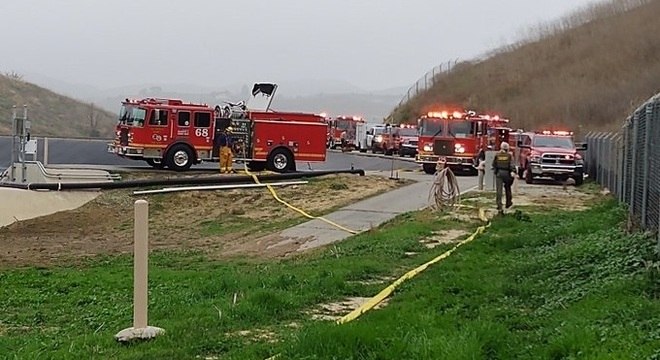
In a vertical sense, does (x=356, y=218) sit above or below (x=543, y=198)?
below

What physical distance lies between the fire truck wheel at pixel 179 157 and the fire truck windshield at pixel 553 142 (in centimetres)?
1260

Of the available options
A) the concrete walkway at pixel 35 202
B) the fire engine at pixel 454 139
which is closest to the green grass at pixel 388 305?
the concrete walkway at pixel 35 202

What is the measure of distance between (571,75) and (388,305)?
74.5 m

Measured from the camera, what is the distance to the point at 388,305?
29.8ft

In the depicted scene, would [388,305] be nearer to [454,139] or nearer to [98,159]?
[454,139]

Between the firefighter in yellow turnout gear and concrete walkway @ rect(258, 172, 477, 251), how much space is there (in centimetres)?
649

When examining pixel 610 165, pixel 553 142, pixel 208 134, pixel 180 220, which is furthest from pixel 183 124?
pixel 610 165

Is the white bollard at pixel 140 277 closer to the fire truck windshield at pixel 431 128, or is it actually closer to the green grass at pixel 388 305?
the green grass at pixel 388 305

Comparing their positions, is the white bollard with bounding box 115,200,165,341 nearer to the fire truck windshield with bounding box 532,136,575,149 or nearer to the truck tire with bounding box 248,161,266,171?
the truck tire with bounding box 248,161,266,171

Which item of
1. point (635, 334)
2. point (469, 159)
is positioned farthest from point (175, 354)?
point (469, 159)

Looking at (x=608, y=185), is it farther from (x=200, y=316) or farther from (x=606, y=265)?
(x=200, y=316)

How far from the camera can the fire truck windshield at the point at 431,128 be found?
35.8 metres

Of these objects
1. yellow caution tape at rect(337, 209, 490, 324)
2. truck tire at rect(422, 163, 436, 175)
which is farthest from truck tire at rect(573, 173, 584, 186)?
yellow caution tape at rect(337, 209, 490, 324)

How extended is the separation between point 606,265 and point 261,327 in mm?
3850
